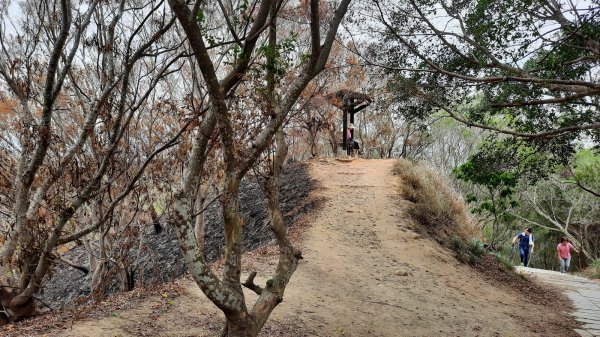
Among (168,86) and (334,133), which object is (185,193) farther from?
(334,133)

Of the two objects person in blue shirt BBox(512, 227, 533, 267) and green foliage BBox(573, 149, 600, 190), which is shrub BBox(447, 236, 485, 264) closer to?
person in blue shirt BBox(512, 227, 533, 267)

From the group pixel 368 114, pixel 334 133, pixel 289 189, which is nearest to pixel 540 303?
pixel 289 189

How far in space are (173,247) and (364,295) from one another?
5751 mm

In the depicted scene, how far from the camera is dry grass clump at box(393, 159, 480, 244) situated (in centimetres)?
1031

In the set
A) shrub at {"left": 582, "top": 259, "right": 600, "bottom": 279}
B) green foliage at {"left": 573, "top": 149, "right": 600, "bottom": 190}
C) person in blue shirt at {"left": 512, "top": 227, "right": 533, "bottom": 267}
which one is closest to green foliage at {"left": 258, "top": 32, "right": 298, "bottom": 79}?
person in blue shirt at {"left": 512, "top": 227, "right": 533, "bottom": 267}

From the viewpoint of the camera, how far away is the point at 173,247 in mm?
10531

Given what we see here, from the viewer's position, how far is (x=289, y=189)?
12.7 metres

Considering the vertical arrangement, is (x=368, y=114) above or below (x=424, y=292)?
above

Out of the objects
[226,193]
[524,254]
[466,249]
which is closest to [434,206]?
[466,249]

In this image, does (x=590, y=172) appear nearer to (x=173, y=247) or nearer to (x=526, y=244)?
(x=526, y=244)

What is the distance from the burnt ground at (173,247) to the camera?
945cm

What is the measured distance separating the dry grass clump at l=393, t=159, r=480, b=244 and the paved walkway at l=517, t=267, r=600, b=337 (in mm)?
2278

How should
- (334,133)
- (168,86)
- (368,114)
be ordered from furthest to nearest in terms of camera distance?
1. (368,114)
2. (334,133)
3. (168,86)

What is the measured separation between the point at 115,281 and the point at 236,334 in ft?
→ 24.9
